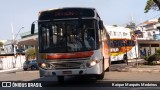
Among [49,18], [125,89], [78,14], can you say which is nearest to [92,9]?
[78,14]

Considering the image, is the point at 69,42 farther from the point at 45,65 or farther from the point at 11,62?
the point at 11,62

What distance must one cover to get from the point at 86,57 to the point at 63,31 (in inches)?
62.3

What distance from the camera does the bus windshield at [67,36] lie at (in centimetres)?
1666

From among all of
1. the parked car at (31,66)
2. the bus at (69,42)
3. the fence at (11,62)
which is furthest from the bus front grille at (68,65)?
the fence at (11,62)

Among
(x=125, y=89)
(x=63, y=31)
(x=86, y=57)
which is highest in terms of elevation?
(x=63, y=31)

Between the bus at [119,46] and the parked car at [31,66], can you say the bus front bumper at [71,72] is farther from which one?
the parked car at [31,66]

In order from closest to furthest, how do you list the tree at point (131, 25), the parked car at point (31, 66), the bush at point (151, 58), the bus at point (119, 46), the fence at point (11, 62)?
the bush at point (151, 58), the bus at point (119, 46), the parked car at point (31, 66), the fence at point (11, 62), the tree at point (131, 25)

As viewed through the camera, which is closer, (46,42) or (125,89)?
(125,89)

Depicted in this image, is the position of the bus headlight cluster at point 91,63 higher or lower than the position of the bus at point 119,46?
lower

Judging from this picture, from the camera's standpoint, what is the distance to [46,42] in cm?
1681

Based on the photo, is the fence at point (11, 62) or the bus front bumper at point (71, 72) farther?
the fence at point (11, 62)

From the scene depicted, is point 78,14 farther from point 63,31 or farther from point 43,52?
point 43,52

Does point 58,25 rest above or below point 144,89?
above

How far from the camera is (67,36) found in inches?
661
